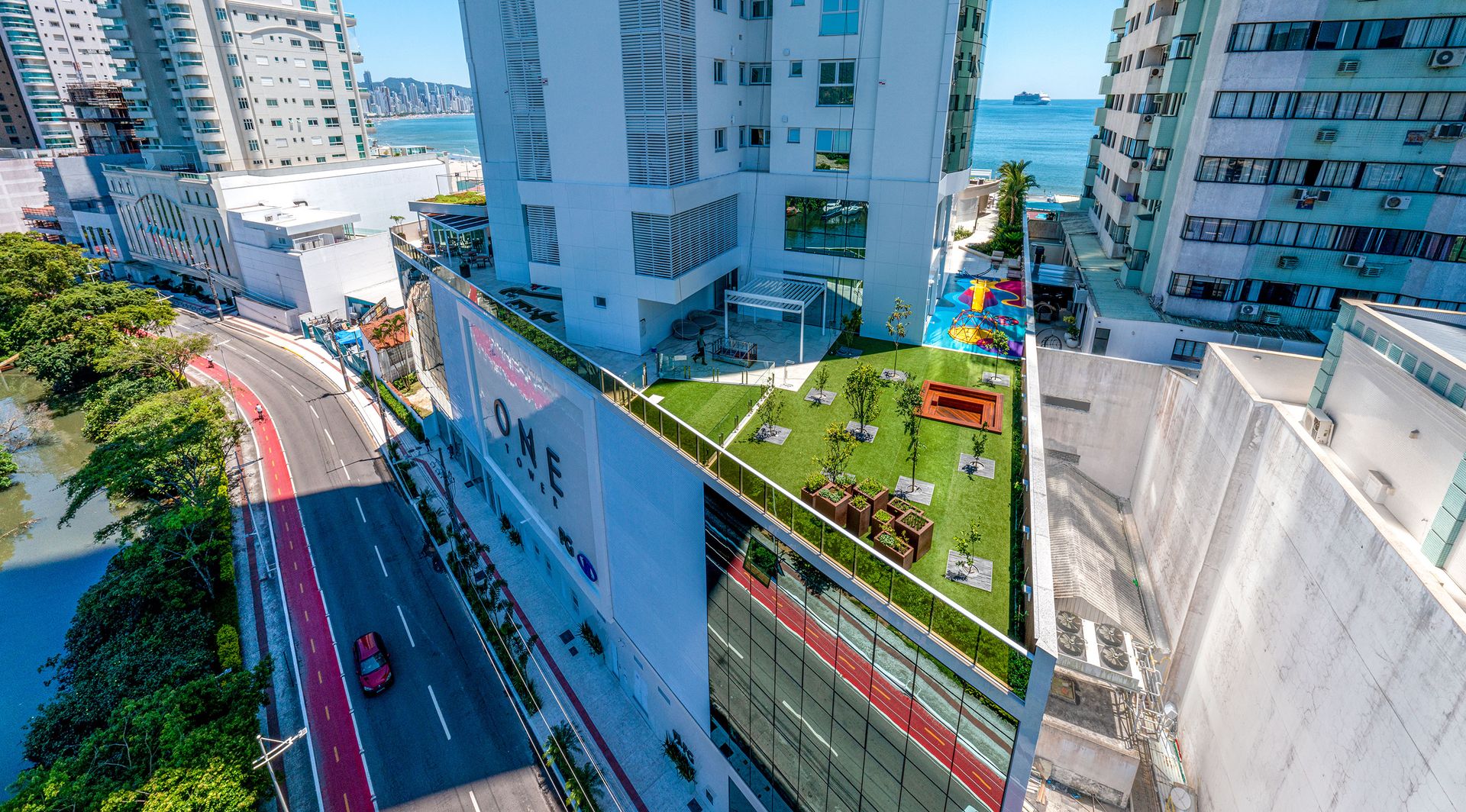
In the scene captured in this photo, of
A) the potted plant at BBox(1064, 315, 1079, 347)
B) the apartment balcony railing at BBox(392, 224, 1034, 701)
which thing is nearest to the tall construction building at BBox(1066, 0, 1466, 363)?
the potted plant at BBox(1064, 315, 1079, 347)

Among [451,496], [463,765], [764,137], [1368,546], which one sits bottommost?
[463,765]

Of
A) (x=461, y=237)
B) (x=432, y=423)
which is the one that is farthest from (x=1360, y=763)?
(x=432, y=423)

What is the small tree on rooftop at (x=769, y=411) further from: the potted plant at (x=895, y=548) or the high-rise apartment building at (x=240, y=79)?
the high-rise apartment building at (x=240, y=79)

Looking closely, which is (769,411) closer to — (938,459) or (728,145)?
(938,459)

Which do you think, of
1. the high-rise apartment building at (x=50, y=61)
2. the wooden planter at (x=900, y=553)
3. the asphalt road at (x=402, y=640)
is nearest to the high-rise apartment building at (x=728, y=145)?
the wooden planter at (x=900, y=553)

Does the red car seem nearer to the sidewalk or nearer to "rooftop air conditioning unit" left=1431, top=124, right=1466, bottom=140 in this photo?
the sidewalk

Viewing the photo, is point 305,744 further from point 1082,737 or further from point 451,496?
point 1082,737
